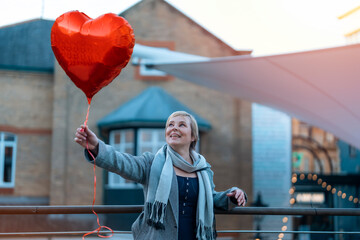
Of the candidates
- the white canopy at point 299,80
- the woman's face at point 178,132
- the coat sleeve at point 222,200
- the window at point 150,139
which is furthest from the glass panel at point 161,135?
the woman's face at point 178,132

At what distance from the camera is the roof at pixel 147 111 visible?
42.7 feet

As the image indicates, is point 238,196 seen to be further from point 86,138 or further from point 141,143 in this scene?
point 141,143

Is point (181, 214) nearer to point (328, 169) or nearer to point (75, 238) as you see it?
point (75, 238)

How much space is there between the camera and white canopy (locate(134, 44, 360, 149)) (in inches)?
260

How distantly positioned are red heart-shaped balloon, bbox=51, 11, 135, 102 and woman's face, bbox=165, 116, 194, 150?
0.45 metres

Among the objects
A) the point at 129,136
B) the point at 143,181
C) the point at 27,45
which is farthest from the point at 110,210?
the point at 27,45

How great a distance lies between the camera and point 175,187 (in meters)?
2.42

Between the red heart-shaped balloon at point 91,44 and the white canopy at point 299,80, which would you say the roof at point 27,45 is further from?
the red heart-shaped balloon at point 91,44

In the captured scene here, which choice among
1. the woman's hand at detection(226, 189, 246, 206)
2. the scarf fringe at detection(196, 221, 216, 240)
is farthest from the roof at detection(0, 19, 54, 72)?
the scarf fringe at detection(196, 221, 216, 240)

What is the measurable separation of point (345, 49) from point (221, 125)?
8.07 m

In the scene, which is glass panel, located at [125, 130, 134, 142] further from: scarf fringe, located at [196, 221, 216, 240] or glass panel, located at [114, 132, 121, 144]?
scarf fringe, located at [196, 221, 216, 240]

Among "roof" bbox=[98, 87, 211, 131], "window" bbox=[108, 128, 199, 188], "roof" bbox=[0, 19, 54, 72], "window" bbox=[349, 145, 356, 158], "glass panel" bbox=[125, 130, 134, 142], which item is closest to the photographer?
"roof" bbox=[98, 87, 211, 131]

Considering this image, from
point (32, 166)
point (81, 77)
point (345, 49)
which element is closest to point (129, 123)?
point (32, 166)

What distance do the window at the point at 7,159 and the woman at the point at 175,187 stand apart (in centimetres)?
1294
